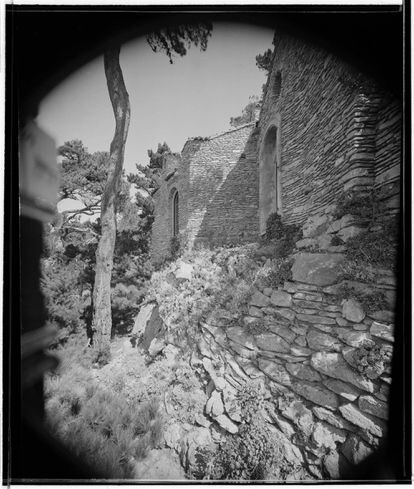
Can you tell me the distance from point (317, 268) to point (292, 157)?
290cm

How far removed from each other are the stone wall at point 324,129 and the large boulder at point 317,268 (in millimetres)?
1107

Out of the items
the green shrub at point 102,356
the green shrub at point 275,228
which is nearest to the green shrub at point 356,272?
the green shrub at point 275,228

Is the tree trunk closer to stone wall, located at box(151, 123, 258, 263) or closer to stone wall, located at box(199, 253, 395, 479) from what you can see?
stone wall, located at box(199, 253, 395, 479)

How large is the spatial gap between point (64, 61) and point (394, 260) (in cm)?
499

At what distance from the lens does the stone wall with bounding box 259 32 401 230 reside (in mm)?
2783

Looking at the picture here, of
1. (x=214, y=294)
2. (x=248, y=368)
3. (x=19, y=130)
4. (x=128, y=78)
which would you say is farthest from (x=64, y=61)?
(x=248, y=368)

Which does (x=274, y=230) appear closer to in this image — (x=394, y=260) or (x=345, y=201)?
(x=345, y=201)

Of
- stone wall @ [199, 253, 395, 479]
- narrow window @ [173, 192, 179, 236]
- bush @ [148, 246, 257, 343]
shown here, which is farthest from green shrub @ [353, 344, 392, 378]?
narrow window @ [173, 192, 179, 236]

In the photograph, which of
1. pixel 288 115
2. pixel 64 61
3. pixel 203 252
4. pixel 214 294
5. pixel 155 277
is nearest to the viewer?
pixel 64 61

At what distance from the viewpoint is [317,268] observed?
2.68 m

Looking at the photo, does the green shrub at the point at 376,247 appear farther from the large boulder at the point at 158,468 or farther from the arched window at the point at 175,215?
the arched window at the point at 175,215

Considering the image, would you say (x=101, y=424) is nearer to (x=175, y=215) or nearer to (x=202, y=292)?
(x=202, y=292)

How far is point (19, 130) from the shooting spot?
2.66 meters

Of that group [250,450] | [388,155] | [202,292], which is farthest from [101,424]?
[388,155]
